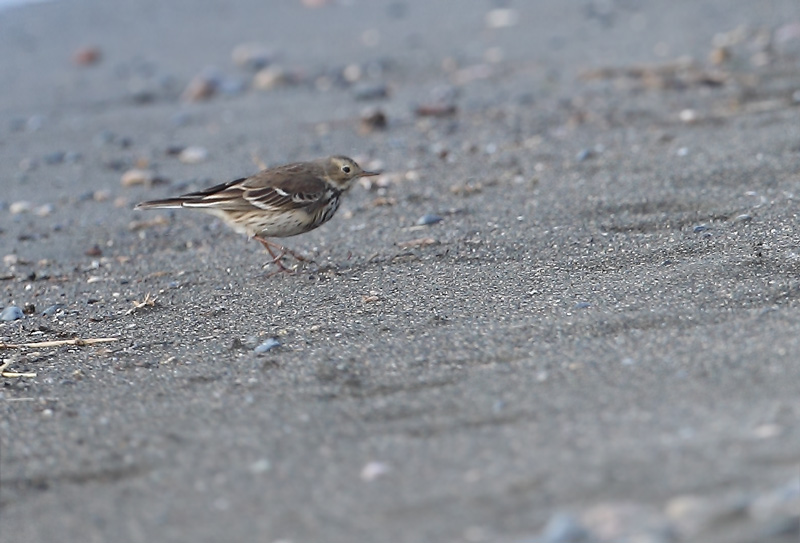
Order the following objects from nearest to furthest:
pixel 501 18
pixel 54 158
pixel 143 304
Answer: pixel 143 304
pixel 54 158
pixel 501 18

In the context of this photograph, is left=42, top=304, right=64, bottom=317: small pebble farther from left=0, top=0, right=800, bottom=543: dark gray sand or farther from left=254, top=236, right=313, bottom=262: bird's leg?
left=254, top=236, right=313, bottom=262: bird's leg

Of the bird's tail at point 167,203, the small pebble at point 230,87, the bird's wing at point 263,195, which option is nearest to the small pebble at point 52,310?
the bird's tail at point 167,203

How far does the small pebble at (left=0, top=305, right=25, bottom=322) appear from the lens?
240 inches

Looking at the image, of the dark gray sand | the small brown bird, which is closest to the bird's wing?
the small brown bird

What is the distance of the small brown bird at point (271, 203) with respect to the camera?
677cm

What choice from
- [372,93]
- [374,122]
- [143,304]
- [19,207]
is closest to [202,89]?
[372,93]

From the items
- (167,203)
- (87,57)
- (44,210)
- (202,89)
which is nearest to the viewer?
(167,203)

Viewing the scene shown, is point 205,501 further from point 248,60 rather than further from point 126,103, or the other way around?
point 248,60

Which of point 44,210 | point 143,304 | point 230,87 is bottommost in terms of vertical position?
point 44,210

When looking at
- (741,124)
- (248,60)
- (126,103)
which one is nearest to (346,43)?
(248,60)

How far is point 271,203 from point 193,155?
329 cm

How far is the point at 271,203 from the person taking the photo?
679 centimetres

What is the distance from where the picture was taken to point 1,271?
7180mm

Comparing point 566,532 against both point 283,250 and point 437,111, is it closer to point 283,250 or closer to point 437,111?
point 283,250
